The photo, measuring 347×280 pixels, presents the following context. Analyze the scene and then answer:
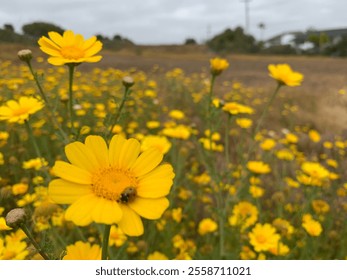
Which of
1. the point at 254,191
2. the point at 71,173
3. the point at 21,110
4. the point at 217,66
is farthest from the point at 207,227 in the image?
the point at 71,173

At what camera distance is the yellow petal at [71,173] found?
0.63m

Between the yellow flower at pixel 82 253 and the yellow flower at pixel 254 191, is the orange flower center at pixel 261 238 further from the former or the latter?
the yellow flower at pixel 82 253

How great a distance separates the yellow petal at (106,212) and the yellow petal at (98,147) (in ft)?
0.27

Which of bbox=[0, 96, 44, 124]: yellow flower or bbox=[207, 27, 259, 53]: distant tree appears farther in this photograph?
bbox=[207, 27, 259, 53]: distant tree

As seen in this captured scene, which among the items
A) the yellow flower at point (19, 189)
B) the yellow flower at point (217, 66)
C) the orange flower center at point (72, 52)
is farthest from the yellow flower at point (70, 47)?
the yellow flower at point (19, 189)

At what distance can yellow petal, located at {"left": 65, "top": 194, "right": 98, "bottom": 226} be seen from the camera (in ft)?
1.86

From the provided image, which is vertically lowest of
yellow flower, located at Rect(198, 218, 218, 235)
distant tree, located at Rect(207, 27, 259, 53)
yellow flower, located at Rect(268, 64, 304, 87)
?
yellow flower, located at Rect(198, 218, 218, 235)

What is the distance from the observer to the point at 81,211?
0.59 metres

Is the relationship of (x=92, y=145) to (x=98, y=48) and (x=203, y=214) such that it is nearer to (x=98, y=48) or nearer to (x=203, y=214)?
(x=98, y=48)

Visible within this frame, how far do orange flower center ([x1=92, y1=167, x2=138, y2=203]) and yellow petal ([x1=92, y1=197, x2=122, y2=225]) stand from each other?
0.01 meters

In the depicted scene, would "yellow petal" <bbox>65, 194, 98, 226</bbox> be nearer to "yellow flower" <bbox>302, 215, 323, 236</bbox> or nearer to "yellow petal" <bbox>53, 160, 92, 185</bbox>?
"yellow petal" <bbox>53, 160, 92, 185</bbox>

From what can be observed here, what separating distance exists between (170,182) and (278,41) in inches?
1081

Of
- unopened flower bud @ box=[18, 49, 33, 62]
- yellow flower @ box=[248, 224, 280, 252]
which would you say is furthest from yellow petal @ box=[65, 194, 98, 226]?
yellow flower @ box=[248, 224, 280, 252]

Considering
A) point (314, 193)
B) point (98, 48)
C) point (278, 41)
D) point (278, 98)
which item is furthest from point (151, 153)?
point (278, 41)
